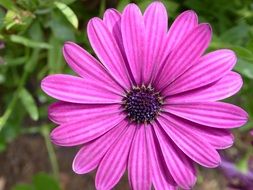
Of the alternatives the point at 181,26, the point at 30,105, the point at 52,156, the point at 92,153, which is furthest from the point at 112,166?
the point at 52,156

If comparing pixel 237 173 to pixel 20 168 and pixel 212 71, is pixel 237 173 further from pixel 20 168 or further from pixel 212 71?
pixel 20 168

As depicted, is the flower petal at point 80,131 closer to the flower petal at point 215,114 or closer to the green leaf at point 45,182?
the flower petal at point 215,114

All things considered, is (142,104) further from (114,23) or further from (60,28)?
(60,28)

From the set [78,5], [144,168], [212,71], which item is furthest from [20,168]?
[212,71]

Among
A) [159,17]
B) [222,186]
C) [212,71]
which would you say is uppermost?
[159,17]

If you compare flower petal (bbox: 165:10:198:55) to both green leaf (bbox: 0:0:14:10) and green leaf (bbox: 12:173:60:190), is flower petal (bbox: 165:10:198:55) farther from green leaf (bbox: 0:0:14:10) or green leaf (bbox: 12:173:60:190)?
green leaf (bbox: 12:173:60:190)

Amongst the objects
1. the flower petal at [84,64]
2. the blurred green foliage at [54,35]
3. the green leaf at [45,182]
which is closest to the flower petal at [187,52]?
the flower petal at [84,64]

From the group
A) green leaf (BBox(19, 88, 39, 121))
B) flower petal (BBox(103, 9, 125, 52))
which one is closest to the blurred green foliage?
green leaf (BBox(19, 88, 39, 121))
